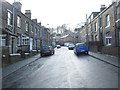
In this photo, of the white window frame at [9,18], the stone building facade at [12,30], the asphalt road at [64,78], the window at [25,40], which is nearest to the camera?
the asphalt road at [64,78]

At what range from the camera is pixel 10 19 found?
28188 millimetres

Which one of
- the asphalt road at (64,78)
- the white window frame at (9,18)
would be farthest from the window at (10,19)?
the asphalt road at (64,78)

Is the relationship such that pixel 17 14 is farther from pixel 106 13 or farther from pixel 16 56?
pixel 106 13

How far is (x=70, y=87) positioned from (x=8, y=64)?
37.4 feet

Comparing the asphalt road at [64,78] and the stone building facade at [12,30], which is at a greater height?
the stone building facade at [12,30]

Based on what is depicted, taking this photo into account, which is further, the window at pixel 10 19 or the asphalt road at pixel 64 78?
the window at pixel 10 19

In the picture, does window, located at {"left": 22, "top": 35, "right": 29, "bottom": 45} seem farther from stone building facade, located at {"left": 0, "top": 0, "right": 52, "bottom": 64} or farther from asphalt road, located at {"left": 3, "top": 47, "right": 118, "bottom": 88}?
asphalt road, located at {"left": 3, "top": 47, "right": 118, "bottom": 88}

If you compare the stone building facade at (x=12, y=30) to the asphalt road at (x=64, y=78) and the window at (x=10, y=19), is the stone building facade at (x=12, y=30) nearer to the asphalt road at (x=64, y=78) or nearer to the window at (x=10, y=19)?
the window at (x=10, y=19)

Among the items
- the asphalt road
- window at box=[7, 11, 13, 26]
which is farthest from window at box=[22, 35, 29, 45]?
the asphalt road

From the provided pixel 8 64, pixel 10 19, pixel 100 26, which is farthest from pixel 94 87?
pixel 100 26

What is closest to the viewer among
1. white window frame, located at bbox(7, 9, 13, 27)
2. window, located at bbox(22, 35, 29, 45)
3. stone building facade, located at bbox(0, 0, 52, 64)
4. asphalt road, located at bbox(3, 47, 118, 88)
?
asphalt road, located at bbox(3, 47, 118, 88)

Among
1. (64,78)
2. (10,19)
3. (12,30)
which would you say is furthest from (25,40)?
(64,78)

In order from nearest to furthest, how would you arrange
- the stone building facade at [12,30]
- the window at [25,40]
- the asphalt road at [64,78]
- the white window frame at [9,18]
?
the asphalt road at [64,78], the stone building facade at [12,30], the white window frame at [9,18], the window at [25,40]

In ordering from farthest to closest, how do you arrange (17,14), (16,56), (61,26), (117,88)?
(61,26), (17,14), (16,56), (117,88)
